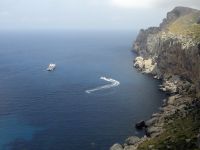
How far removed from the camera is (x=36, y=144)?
150000mm

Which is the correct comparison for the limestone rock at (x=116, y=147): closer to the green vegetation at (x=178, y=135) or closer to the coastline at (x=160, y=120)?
the coastline at (x=160, y=120)

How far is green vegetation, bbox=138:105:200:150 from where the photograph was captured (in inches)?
5231

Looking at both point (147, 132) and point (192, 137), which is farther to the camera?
point (147, 132)

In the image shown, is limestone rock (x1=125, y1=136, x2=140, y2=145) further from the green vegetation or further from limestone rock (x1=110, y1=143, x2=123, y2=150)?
limestone rock (x1=110, y1=143, x2=123, y2=150)

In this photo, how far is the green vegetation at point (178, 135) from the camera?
132875 millimetres

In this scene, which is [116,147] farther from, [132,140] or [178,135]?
[178,135]

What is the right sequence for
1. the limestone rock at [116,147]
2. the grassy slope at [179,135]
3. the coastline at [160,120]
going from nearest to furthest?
the grassy slope at [179,135]
the limestone rock at [116,147]
the coastline at [160,120]

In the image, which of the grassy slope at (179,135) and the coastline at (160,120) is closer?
the grassy slope at (179,135)

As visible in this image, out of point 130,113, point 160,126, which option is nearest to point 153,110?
point 130,113

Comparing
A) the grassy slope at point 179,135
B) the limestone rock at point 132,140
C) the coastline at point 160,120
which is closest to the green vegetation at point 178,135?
the grassy slope at point 179,135

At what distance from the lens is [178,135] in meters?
142

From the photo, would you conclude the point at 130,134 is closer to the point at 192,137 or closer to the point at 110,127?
the point at 110,127

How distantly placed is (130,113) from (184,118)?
32337 millimetres

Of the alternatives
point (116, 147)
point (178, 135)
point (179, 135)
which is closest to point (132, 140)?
point (116, 147)
